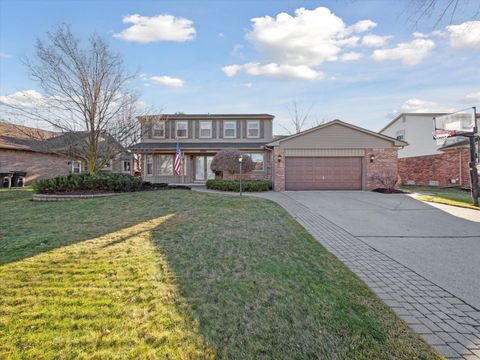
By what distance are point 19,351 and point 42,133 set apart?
15.2 m

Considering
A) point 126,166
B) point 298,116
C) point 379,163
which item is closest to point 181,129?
point 126,166

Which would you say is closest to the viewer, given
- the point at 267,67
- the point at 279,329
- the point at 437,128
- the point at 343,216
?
the point at 279,329

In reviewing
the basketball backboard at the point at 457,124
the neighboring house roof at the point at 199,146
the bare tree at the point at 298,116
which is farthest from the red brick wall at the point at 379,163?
the bare tree at the point at 298,116

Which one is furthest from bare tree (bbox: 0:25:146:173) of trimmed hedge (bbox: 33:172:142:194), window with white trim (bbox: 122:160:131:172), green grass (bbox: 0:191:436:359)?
window with white trim (bbox: 122:160:131:172)

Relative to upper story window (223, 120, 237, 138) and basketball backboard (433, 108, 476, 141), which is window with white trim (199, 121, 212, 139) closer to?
upper story window (223, 120, 237, 138)

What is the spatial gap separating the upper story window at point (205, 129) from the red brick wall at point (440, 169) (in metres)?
17.5

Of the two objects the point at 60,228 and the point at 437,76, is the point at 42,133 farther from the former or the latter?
the point at 437,76

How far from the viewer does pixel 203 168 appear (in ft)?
68.0

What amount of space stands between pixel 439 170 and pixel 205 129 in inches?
726

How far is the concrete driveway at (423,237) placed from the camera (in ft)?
12.4

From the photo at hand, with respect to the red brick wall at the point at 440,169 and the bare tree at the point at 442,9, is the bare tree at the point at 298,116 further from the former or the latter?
the bare tree at the point at 442,9

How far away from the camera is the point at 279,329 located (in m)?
2.39

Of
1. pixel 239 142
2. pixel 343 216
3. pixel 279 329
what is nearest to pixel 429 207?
pixel 343 216

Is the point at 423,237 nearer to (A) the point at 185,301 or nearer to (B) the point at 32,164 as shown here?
(A) the point at 185,301
